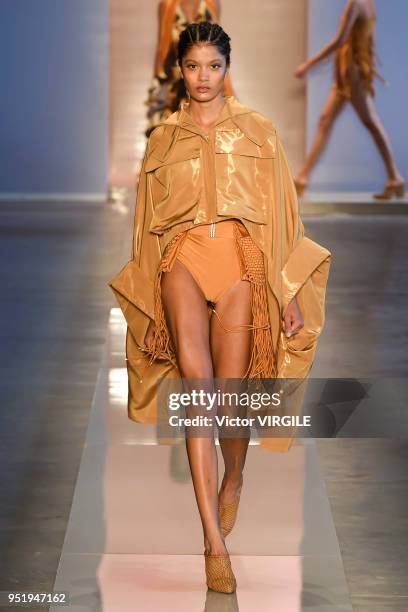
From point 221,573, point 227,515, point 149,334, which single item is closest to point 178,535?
point 227,515

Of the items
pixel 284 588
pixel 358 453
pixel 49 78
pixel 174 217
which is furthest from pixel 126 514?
pixel 49 78

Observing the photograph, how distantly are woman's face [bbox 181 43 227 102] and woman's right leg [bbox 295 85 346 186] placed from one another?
9.61 metres

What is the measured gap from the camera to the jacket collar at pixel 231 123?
3.29 meters

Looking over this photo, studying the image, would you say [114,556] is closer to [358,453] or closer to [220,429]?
[220,429]

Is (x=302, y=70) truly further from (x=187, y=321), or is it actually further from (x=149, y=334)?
(x=187, y=321)

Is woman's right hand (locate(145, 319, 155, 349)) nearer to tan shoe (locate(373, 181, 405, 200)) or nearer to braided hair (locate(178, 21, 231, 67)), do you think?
braided hair (locate(178, 21, 231, 67))

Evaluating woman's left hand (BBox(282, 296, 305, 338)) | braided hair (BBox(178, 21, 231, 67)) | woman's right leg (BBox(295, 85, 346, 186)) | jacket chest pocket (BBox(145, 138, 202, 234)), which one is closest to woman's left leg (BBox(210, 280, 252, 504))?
woman's left hand (BBox(282, 296, 305, 338))

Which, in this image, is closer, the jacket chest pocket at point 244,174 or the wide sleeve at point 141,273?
the jacket chest pocket at point 244,174

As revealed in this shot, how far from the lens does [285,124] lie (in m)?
13.6

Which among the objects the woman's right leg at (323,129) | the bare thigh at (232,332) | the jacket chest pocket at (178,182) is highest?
the jacket chest pocket at (178,182)

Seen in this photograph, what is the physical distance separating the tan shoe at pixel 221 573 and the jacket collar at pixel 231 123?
991mm

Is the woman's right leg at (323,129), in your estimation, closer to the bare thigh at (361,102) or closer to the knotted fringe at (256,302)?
the bare thigh at (361,102)

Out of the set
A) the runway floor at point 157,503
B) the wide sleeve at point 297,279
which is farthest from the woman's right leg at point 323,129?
the wide sleeve at point 297,279

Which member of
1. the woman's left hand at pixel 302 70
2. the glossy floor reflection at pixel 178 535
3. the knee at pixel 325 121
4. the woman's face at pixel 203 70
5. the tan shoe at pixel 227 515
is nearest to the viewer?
the glossy floor reflection at pixel 178 535
